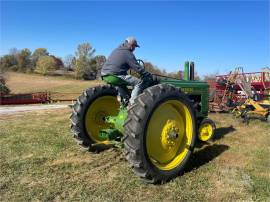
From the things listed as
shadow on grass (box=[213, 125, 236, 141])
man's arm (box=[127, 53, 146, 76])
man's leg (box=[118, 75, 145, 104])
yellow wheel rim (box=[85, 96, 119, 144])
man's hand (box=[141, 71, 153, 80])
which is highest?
man's arm (box=[127, 53, 146, 76])

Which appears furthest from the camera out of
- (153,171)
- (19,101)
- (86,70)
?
(86,70)

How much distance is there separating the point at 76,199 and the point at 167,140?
169 centimetres

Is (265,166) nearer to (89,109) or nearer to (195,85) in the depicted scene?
(195,85)

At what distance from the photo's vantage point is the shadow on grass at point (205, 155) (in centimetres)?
555

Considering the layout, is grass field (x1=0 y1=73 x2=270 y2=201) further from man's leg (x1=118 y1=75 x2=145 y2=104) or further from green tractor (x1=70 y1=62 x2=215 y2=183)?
man's leg (x1=118 y1=75 x2=145 y2=104)

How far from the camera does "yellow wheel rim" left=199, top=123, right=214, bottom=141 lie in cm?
676

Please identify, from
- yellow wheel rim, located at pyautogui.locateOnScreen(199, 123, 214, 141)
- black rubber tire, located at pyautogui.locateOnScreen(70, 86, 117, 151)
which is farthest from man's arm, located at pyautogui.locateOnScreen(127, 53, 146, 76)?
yellow wheel rim, located at pyautogui.locateOnScreen(199, 123, 214, 141)

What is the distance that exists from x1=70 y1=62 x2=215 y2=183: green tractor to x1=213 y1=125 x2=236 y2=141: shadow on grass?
2.98 ft

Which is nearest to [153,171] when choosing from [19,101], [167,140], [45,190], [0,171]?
[167,140]

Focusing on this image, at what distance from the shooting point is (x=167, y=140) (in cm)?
518

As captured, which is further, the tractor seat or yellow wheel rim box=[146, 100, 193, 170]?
the tractor seat

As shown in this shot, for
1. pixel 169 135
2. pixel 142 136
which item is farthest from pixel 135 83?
pixel 142 136

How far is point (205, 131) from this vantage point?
6816 millimetres

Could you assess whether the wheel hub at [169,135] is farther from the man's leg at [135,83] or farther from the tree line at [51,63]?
the tree line at [51,63]
